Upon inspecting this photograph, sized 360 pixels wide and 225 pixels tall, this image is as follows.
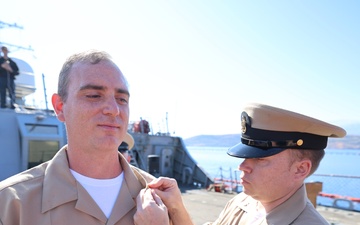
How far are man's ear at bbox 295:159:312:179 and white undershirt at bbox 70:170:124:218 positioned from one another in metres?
0.93

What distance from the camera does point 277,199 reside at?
1.79m

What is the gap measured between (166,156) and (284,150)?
41.8ft

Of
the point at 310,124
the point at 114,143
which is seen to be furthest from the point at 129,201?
the point at 310,124

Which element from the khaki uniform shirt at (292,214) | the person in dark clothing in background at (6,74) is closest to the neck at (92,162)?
the khaki uniform shirt at (292,214)

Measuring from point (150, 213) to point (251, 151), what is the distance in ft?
2.28

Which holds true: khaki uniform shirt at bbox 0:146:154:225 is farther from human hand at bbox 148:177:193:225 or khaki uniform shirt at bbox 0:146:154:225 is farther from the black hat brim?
the black hat brim

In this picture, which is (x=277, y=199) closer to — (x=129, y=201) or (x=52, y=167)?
(x=129, y=201)

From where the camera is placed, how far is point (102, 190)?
1.46 metres

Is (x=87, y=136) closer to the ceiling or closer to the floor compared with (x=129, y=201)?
closer to the ceiling

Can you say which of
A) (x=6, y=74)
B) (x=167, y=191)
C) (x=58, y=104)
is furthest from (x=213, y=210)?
(x=58, y=104)

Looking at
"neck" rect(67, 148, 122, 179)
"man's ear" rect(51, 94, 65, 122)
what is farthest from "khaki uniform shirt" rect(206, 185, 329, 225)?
"man's ear" rect(51, 94, 65, 122)

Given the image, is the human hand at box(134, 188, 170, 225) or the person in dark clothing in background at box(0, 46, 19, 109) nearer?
the human hand at box(134, 188, 170, 225)

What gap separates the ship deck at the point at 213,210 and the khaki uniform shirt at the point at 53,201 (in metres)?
6.06

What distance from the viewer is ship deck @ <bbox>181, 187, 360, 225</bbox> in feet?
24.6
